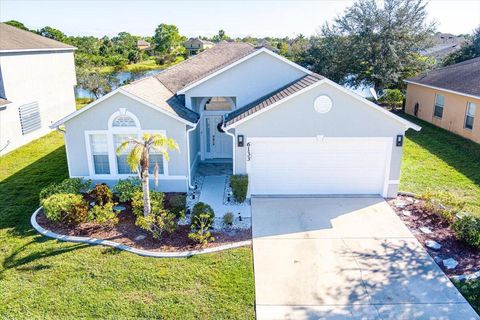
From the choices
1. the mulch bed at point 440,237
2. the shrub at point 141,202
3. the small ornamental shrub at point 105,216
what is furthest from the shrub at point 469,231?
the small ornamental shrub at point 105,216

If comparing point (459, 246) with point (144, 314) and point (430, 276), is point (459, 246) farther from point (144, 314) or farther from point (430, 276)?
point (144, 314)

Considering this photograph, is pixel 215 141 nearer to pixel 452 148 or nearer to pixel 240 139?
pixel 240 139

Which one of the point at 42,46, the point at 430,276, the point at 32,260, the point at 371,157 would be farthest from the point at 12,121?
the point at 430,276

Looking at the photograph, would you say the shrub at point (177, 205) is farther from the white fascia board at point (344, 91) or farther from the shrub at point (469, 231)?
the shrub at point (469, 231)

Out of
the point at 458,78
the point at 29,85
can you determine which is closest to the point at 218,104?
the point at 29,85

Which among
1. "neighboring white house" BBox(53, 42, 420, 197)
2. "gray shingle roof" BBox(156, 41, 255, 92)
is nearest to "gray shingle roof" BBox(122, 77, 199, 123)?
"neighboring white house" BBox(53, 42, 420, 197)

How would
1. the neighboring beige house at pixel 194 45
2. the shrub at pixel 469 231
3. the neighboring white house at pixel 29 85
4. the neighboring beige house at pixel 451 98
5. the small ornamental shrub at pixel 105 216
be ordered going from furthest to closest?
the neighboring beige house at pixel 194 45, the neighboring beige house at pixel 451 98, the neighboring white house at pixel 29 85, the small ornamental shrub at pixel 105 216, the shrub at pixel 469 231
